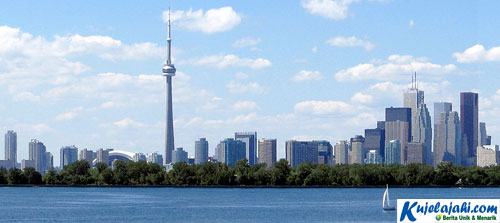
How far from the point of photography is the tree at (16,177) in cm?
18162

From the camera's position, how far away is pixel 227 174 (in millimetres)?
172000

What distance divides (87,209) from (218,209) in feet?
42.9

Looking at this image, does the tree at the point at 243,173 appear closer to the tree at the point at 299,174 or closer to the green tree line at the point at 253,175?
the green tree line at the point at 253,175

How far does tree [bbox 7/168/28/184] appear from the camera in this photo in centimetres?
18162

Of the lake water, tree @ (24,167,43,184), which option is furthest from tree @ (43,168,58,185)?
the lake water

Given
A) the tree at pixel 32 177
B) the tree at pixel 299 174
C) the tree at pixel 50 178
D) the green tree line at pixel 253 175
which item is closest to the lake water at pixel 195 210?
the tree at pixel 299 174

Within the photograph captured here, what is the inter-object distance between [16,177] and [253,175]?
4346 centimetres

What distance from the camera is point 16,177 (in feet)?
597

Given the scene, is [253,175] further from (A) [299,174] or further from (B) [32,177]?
(B) [32,177]

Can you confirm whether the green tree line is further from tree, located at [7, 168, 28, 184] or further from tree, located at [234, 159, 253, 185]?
tree, located at [7, 168, 28, 184]

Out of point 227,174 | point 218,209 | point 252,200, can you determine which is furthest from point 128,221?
point 227,174

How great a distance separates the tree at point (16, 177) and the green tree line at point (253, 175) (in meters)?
6.07

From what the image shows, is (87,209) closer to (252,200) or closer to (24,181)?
(252,200)

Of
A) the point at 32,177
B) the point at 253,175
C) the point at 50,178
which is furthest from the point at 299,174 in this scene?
the point at 32,177
